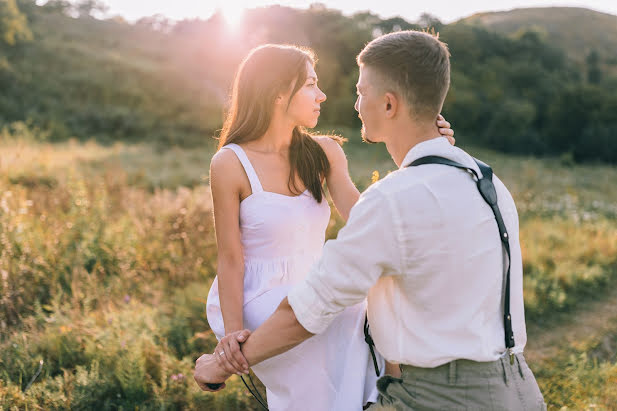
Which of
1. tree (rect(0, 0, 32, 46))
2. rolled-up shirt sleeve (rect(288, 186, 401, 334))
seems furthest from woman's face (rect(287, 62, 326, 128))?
tree (rect(0, 0, 32, 46))

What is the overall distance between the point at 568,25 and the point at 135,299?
94.8 m

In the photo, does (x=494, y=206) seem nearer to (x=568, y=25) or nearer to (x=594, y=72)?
(x=594, y=72)

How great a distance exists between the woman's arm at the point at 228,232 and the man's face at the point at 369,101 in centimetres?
77

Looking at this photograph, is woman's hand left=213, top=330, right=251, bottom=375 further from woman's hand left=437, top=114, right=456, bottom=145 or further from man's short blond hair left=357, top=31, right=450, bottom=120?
woman's hand left=437, top=114, right=456, bottom=145

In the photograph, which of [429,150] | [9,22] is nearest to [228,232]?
[429,150]

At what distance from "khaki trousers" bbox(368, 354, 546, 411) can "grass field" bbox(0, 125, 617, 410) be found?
170cm

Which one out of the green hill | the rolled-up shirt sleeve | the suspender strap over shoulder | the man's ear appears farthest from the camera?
the green hill

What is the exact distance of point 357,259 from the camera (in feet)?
4.90

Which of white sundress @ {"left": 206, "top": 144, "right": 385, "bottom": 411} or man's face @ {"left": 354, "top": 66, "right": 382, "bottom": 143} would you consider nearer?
man's face @ {"left": 354, "top": 66, "right": 382, "bottom": 143}

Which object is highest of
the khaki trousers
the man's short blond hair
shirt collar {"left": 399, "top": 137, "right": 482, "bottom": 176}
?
the man's short blond hair

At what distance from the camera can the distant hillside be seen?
7262 cm

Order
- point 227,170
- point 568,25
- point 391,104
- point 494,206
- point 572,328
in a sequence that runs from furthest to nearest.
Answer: point 568,25 → point 572,328 → point 227,170 → point 391,104 → point 494,206

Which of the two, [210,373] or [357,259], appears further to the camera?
[210,373]

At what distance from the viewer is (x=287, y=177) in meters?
2.54
